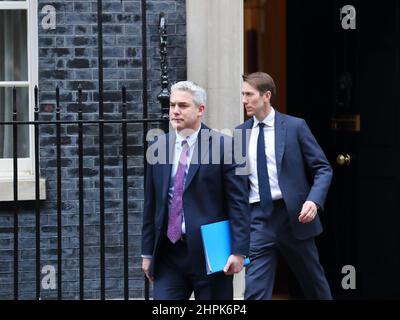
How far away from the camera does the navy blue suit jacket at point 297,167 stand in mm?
6457

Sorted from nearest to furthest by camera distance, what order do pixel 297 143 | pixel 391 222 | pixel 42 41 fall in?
pixel 297 143
pixel 42 41
pixel 391 222

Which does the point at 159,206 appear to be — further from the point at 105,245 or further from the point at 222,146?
the point at 105,245

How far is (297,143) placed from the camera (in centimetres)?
658

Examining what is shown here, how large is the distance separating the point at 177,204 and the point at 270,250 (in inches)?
40.9

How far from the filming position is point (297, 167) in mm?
6547

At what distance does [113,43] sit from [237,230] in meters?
2.51

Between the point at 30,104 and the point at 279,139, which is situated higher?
the point at 30,104

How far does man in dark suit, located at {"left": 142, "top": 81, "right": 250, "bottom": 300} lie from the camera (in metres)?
5.64

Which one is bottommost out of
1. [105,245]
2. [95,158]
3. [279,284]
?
[279,284]

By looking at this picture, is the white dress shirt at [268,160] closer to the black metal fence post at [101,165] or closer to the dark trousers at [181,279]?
the dark trousers at [181,279]

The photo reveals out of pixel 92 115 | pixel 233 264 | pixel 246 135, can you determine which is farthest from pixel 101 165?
pixel 233 264

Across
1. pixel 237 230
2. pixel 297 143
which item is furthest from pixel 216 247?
pixel 297 143

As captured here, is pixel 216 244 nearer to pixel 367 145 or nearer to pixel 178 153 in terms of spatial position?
pixel 178 153

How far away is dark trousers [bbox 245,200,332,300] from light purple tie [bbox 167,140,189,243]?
0.94 meters
